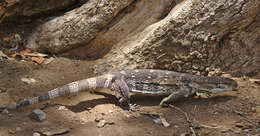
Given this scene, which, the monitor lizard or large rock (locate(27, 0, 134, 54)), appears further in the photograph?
large rock (locate(27, 0, 134, 54))

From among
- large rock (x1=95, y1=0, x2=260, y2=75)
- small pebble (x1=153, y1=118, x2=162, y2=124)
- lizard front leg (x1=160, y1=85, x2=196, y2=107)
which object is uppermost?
large rock (x1=95, y1=0, x2=260, y2=75)

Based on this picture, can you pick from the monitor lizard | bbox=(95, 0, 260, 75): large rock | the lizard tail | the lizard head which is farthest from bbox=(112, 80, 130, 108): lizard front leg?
the lizard head

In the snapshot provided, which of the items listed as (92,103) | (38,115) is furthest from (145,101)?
(38,115)

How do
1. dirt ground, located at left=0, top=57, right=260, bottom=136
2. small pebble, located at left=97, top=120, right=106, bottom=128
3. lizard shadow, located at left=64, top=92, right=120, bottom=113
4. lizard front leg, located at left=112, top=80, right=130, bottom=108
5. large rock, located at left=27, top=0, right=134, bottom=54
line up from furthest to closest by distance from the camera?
large rock, located at left=27, top=0, right=134, bottom=54 < lizard front leg, located at left=112, top=80, right=130, bottom=108 < lizard shadow, located at left=64, top=92, right=120, bottom=113 < small pebble, located at left=97, top=120, right=106, bottom=128 < dirt ground, located at left=0, top=57, right=260, bottom=136

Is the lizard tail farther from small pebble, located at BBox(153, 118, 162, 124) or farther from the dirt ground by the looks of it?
small pebble, located at BBox(153, 118, 162, 124)

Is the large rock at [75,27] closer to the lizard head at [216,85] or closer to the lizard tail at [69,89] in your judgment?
the lizard tail at [69,89]

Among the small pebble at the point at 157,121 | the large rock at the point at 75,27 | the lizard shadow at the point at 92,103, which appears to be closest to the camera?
the small pebble at the point at 157,121

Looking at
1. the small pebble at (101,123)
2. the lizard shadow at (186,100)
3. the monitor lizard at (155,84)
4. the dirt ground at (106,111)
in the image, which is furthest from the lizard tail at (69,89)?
the small pebble at (101,123)
